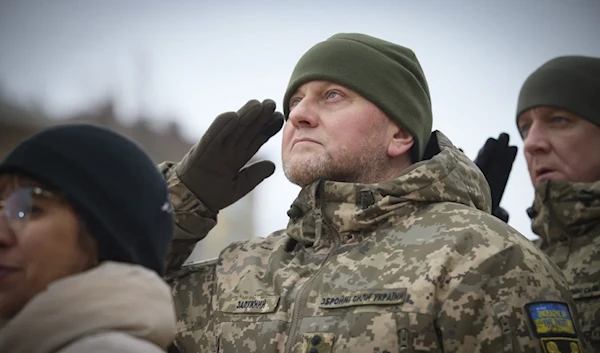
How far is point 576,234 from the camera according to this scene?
457cm

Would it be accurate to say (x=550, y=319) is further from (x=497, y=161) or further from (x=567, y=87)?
(x=567, y=87)

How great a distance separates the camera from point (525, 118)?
4891mm

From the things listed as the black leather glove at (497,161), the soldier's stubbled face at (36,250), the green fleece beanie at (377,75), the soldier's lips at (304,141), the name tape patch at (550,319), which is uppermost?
the green fleece beanie at (377,75)

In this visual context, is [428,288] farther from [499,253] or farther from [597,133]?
[597,133]

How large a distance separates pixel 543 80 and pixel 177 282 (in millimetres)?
2364

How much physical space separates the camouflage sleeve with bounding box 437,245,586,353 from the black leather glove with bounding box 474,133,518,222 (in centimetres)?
148

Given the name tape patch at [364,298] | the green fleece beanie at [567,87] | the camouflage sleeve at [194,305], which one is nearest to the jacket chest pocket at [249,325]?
the camouflage sleeve at [194,305]

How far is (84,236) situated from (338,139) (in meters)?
1.85

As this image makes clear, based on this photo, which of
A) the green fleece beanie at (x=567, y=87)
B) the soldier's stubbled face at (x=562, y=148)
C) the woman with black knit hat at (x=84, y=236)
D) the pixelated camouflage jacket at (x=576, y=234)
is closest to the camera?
the woman with black knit hat at (x=84, y=236)

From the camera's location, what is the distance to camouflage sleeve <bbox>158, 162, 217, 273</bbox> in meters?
3.98

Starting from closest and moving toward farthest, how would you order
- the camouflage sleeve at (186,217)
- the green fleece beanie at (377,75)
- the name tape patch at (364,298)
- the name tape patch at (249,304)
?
the name tape patch at (364,298), the name tape patch at (249,304), the green fleece beanie at (377,75), the camouflage sleeve at (186,217)

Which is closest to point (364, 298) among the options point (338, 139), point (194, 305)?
point (338, 139)

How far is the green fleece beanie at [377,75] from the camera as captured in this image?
12.6 ft

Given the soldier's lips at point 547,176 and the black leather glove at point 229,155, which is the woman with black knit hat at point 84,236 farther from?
the soldier's lips at point 547,176
